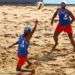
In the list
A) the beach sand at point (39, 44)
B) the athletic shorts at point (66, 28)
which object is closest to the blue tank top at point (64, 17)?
the athletic shorts at point (66, 28)

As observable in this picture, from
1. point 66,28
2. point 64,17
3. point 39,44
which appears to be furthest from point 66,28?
point 39,44

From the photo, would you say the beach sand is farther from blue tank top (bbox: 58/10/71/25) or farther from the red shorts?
blue tank top (bbox: 58/10/71/25)

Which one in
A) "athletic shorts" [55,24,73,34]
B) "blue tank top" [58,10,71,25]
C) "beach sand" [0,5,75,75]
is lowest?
"beach sand" [0,5,75,75]

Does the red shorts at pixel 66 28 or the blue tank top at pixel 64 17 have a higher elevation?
the blue tank top at pixel 64 17

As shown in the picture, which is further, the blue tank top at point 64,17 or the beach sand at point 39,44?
the blue tank top at point 64,17

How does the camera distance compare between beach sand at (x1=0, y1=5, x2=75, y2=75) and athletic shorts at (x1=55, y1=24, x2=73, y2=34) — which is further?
athletic shorts at (x1=55, y1=24, x2=73, y2=34)

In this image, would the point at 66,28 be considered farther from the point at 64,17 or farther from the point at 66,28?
the point at 64,17

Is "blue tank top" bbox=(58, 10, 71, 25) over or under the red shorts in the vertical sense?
over

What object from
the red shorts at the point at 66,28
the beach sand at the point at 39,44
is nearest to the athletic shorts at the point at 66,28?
the red shorts at the point at 66,28

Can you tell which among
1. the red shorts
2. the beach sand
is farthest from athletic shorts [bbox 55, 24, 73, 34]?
the beach sand

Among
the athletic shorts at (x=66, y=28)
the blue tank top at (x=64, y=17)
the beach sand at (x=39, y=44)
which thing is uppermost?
the blue tank top at (x=64, y=17)

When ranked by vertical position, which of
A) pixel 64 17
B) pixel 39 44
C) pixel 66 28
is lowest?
pixel 39 44

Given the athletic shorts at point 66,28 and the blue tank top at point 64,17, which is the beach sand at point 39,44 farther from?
the blue tank top at point 64,17

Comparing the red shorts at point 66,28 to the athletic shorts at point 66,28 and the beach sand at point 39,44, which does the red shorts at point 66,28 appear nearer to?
the athletic shorts at point 66,28
